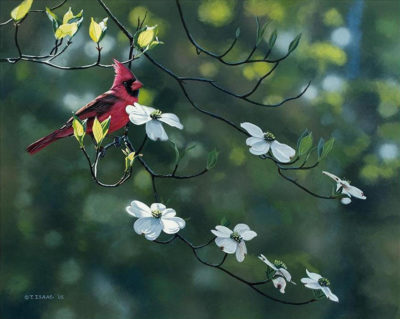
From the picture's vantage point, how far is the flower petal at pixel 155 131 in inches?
35.1

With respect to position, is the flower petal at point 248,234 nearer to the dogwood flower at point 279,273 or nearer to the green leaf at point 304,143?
the dogwood flower at point 279,273

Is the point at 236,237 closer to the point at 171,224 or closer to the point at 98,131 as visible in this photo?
the point at 171,224

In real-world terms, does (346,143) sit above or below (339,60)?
below

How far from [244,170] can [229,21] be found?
296mm

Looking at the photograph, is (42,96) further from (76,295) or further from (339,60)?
(339,60)

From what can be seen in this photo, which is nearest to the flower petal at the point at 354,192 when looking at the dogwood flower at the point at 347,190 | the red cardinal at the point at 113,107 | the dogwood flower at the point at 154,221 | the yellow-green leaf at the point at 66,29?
the dogwood flower at the point at 347,190

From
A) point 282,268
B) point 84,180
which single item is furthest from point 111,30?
point 282,268

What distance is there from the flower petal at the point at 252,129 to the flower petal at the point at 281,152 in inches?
1.4

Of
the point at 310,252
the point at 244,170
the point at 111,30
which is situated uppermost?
the point at 111,30

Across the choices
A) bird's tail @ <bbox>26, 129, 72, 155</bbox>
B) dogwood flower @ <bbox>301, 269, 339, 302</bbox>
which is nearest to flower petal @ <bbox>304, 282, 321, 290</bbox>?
dogwood flower @ <bbox>301, 269, 339, 302</bbox>

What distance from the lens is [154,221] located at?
94 centimetres

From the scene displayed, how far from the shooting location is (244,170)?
111 centimetres
